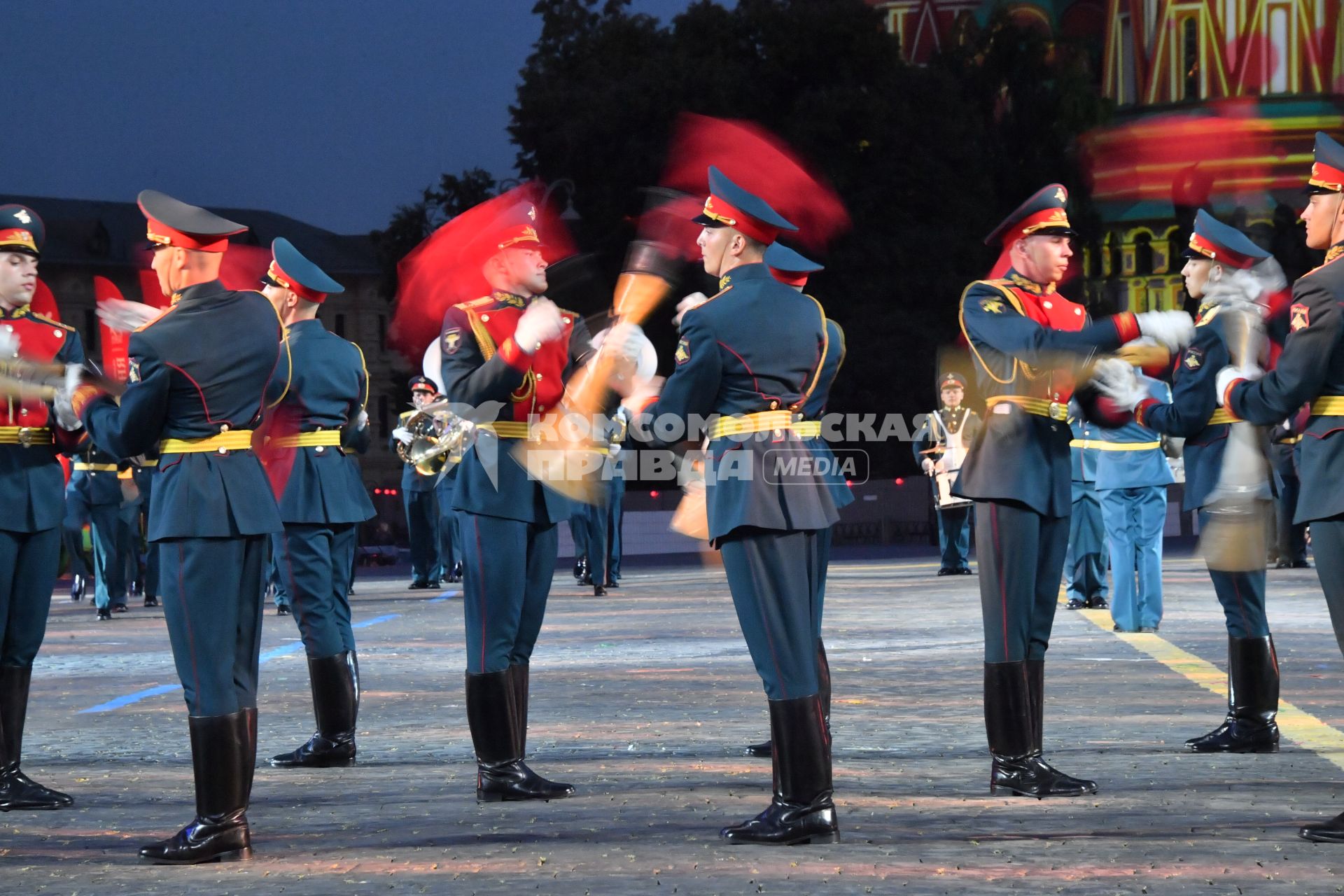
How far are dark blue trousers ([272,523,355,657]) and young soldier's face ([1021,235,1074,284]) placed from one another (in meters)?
3.66

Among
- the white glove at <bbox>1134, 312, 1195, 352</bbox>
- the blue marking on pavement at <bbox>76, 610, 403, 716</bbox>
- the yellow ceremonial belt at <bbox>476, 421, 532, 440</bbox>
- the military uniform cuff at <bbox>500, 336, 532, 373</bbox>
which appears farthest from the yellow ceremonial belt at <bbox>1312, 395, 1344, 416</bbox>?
the blue marking on pavement at <bbox>76, 610, 403, 716</bbox>

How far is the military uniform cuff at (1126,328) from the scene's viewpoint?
7.73 m

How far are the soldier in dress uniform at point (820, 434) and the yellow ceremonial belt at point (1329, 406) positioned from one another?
176 cm

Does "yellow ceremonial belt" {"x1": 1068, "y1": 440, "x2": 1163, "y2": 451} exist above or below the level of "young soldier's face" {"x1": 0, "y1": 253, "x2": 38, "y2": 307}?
below

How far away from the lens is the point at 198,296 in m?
7.15

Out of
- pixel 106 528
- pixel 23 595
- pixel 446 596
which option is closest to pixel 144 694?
pixel 23 595

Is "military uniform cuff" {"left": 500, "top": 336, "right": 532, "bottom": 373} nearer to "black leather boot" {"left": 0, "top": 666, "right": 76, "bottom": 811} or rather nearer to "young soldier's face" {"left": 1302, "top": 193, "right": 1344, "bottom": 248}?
"black leather boot" {"left": 0, "top": 666, "right": 76, "bottom": 811}

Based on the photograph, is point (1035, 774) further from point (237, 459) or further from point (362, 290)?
point (362, 290)

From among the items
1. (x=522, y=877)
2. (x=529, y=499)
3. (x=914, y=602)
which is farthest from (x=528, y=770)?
(x=914, y=602)

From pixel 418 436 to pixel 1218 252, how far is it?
10.1 m

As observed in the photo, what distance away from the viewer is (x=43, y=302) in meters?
9.62

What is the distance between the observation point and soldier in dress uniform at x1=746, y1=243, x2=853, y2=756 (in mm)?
7730

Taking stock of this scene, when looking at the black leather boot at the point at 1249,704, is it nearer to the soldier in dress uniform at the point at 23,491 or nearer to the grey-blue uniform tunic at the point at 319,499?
Answer: the grey-blue uniform tunic at the point at 319,499

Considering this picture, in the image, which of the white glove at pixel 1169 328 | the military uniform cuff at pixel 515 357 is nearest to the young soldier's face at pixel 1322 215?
the white glove at pixel 1169 328
